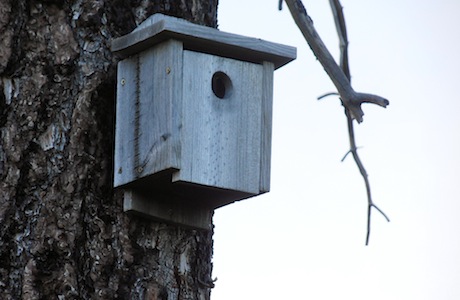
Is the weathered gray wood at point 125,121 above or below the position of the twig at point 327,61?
below

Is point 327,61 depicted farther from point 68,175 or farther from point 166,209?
point 68,175

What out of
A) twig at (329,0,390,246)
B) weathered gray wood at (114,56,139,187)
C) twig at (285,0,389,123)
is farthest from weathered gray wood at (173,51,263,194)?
twig at (329,0,390,246)

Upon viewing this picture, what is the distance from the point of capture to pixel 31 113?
9.42 ft

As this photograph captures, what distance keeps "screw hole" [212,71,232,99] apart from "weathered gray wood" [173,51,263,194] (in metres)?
0.01

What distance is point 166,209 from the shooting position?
2.98 m

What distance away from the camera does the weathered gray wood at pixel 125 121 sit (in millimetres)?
2910

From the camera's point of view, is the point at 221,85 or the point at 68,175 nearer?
the point at 68,175

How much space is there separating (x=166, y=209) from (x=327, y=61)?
854mm

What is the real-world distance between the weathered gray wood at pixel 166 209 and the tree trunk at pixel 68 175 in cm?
3

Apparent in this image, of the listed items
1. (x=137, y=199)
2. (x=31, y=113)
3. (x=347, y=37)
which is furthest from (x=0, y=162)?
(x=347, y=37)

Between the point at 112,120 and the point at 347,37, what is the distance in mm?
1171

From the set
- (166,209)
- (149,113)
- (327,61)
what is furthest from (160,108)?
(327,61)

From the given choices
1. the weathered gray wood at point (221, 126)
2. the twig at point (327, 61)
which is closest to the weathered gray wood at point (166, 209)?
the weathered gray wood at point (221, 126)

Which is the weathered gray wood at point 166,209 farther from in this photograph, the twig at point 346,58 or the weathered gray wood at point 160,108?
the twig at point 346,58
